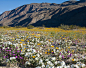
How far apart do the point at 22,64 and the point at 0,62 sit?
0.74 metres

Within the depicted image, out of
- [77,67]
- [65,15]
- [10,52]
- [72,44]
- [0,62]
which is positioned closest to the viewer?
[77,67]

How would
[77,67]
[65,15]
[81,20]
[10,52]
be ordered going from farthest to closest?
[65,15]
[81,20]
[10,52]
[77,67]

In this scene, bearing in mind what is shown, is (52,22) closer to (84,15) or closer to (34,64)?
(84,15)

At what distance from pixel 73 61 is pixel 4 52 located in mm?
2650

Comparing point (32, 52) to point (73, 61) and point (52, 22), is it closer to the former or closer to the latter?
point (73, 61)

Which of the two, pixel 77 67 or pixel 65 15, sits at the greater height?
pixel 65 15

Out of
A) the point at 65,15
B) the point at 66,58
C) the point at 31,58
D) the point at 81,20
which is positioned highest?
the point at 65,15

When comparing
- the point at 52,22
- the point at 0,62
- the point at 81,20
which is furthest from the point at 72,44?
the point at 52,22

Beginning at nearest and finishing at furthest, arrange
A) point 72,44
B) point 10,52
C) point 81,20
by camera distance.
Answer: point 10,52 → point 72,44 → point 81,20

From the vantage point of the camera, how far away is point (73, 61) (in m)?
2.96

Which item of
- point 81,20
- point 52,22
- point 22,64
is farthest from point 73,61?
point 52,22

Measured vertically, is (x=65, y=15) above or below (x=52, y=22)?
above

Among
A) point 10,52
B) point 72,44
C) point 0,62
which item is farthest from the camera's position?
point 72,44

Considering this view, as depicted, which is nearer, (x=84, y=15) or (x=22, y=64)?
(x=22, y=64)
